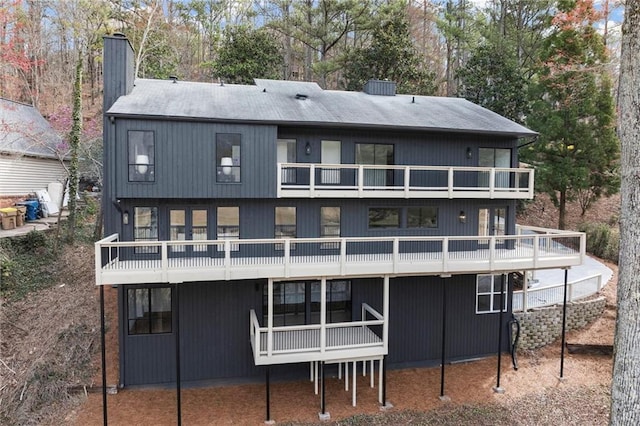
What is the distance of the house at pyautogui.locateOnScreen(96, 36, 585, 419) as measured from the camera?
11.1 m

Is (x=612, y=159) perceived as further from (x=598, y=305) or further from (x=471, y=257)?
(x=471, y=257)

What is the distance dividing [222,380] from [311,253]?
15.7ft

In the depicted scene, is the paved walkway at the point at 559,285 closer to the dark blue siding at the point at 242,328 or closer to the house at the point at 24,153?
the dark blue siding at the point at 242,328

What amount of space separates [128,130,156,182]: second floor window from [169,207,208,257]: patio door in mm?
1313

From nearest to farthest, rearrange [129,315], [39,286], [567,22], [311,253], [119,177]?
1. [119,177]
2. [129,315]
3. [311,253]
4. [39,286]
5. [567,22]

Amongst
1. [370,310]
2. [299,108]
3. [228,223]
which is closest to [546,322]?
[370,310]

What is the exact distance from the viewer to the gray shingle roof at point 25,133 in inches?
803

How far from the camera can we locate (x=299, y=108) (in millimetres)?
13430

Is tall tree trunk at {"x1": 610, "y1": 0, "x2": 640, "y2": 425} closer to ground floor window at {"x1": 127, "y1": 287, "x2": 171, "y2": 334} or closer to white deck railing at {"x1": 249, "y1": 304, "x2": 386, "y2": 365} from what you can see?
white deck railing at {"x1": 249, "y1": 304, "x2": 386, "y2": 365}

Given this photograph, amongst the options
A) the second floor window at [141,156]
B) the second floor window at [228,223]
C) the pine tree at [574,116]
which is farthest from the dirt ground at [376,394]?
the pine tree at [574,116]

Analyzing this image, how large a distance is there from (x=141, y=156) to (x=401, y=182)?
812cm

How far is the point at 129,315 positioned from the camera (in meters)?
11.9

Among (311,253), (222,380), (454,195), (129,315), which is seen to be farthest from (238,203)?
(454,195)

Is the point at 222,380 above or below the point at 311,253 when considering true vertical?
below
